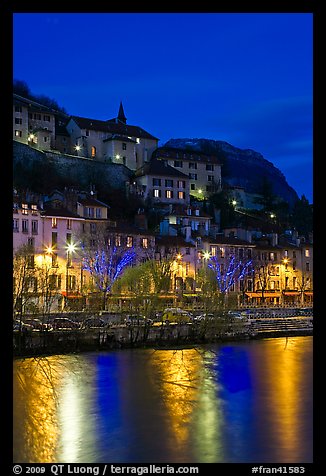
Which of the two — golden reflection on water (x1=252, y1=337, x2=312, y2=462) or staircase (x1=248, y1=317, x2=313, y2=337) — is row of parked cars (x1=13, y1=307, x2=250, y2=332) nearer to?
staircase (x1=248, y1=317, x2=313, y2=337)

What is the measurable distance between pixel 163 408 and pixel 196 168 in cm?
4842

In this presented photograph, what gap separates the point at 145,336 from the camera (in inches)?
1081

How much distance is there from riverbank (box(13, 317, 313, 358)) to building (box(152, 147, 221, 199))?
30.5m

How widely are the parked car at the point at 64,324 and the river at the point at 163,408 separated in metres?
1.88

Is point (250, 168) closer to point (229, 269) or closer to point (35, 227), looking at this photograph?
point (229, 269)

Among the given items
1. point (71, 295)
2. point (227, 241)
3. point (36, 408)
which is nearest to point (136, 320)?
point (71, 295)

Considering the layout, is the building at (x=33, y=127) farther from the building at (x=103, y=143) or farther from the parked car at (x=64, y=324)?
the parked car at (x=64, y=324)

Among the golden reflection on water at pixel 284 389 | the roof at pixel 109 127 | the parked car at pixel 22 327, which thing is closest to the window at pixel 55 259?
the parked car at pixel 22 327

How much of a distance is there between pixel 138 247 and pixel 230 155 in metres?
73.6

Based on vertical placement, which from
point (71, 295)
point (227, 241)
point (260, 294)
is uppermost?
point (227, 241)

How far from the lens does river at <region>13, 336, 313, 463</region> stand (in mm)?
13508
